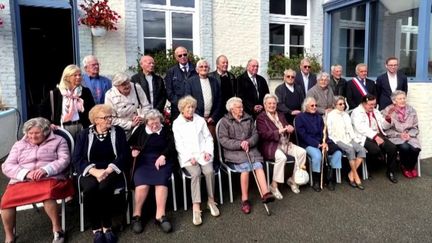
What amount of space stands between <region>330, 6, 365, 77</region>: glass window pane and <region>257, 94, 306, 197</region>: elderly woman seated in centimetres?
395

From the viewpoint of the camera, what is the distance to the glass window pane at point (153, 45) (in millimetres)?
6840

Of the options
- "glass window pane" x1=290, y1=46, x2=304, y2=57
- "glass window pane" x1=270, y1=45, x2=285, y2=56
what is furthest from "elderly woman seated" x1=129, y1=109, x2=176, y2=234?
"glass window pane" x1=290, y1=46, x2=304, y2=57

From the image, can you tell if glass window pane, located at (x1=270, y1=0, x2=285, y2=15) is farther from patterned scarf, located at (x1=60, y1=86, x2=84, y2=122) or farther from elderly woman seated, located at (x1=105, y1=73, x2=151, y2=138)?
patterned scarf, located at (x1=60, y1=86, x2=84, y2=122)

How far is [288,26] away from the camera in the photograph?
813cm

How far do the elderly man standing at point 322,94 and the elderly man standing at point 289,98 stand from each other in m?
0.19

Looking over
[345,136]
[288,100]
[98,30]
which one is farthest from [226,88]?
[98,30]

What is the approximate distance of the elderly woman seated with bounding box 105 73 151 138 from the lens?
3723 millimetres

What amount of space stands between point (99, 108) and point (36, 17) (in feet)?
14.9

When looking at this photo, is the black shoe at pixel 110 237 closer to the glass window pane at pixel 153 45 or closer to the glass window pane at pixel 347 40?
the glass window pane at pixel 153 45

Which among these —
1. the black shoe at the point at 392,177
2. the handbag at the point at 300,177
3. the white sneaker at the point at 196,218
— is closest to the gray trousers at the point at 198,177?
the white sneaker at the point at 196,218

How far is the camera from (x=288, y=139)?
433cm

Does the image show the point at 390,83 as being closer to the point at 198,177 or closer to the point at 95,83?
the point at 198,177

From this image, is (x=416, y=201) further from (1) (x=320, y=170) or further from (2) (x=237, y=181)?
(2) (x=237, y=181)

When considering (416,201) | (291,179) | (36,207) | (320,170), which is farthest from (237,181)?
(36,207)
